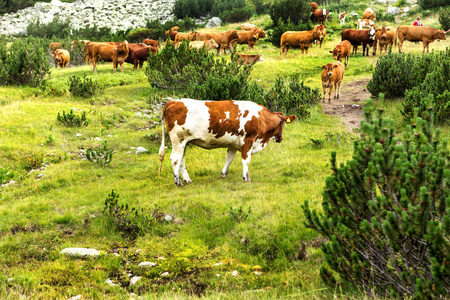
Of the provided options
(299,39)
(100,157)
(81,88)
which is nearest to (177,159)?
(100,157)

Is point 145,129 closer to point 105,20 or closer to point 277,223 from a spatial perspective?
point 277,223

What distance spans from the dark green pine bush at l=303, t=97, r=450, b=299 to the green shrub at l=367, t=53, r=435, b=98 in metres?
10.8

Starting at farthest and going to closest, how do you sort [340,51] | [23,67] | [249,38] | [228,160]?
1. [249,38]
2. [340,51]
3. [23,67]
4. [228,160]

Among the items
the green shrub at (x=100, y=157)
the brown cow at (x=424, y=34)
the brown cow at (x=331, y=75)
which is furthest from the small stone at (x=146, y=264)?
the brown cow at (x=424, y=34)

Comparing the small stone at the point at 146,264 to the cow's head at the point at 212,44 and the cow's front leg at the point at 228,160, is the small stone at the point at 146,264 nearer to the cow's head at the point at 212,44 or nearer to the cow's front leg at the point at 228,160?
the cow's front leg at the point at 228,160

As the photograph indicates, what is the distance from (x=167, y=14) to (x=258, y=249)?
5390 cm

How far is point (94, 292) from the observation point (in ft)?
16.2

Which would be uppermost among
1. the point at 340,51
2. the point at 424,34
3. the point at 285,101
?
the point at 424,34

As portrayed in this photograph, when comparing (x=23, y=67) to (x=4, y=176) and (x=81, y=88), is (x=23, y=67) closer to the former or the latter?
(x=81, y=88)

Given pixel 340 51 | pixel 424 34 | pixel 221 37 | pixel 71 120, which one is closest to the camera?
pixel 71 120

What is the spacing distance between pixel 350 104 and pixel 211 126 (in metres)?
8.67

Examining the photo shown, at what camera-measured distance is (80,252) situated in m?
5.85

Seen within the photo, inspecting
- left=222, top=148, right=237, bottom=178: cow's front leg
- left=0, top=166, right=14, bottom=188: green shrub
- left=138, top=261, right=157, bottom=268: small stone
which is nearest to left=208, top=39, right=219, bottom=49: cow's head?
left=222, top=148, right=237, bottom=178: cow's front leg

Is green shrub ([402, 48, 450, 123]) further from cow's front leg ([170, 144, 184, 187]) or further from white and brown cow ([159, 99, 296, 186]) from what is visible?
cow's front leg ([170, 144, 184, 187])
